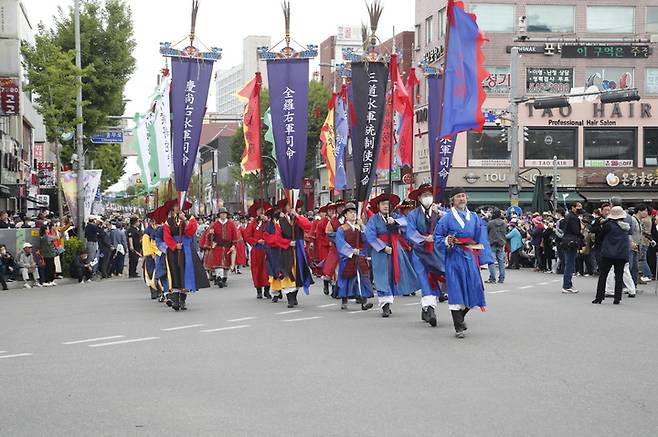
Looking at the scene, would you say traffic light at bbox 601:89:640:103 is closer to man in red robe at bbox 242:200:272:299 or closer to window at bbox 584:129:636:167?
man in red robe at bbox 242:200:272:299

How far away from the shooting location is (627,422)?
6.38 meters

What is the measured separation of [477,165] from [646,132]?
839cm

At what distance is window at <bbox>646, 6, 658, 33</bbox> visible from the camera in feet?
149

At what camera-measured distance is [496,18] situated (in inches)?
1772

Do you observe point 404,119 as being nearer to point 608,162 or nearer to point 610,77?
point 608,162

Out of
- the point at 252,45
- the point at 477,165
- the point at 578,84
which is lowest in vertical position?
the point at 477,165

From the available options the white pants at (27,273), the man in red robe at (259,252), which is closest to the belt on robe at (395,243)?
the man in red robe at (259,252)

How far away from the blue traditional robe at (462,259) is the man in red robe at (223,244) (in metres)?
10.7

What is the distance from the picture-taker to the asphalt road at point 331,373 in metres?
6.45

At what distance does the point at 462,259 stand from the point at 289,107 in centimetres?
723

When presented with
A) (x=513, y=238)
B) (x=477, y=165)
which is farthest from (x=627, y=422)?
(x=477, y=165)

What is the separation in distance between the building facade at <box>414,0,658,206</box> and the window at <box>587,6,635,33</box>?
5cm

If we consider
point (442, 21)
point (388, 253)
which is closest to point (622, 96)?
point (388, 253)

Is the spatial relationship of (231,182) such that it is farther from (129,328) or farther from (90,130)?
(129,328)
